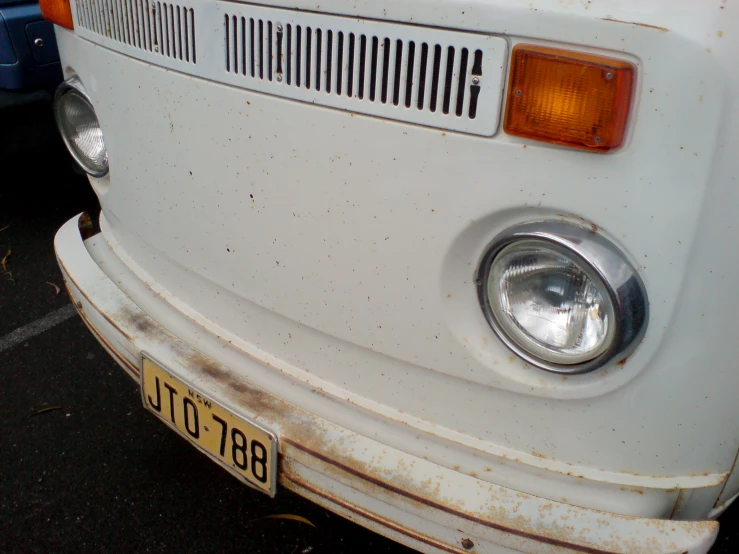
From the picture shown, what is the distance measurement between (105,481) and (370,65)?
164cm

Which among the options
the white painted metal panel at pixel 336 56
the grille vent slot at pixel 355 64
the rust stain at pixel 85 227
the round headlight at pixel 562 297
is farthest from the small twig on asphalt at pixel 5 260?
the round headlight at pixel 562 297

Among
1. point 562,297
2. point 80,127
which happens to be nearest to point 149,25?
point 80,127

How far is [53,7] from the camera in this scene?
1.90 m

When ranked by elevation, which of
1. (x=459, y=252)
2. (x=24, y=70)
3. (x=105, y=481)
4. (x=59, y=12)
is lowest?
(x=105, y=481)

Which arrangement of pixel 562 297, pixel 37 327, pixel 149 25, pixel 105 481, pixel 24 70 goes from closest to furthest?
pixel 562 297, pixel 149 25, pixel 105 481, pixel 37 327, pixel 24 70

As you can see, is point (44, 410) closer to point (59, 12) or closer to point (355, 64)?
point (59, 12)

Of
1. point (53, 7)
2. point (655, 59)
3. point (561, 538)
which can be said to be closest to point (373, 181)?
point (655, 59)

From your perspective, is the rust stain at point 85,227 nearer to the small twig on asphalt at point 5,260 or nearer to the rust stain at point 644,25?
the small twig on asphalt at point 5,260

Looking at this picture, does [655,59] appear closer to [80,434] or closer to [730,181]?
[730,181]

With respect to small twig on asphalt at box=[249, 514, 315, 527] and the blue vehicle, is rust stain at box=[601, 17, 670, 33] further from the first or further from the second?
the blue vehicle

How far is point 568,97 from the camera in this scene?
1.03 m

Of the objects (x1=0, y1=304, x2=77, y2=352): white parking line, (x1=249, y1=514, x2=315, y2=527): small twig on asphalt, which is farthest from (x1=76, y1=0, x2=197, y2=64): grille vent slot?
(x1=0, y1=304, x2=77, y2=352): white parking line

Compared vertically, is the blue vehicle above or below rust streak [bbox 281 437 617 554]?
above

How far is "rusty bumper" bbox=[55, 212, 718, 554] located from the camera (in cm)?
117
